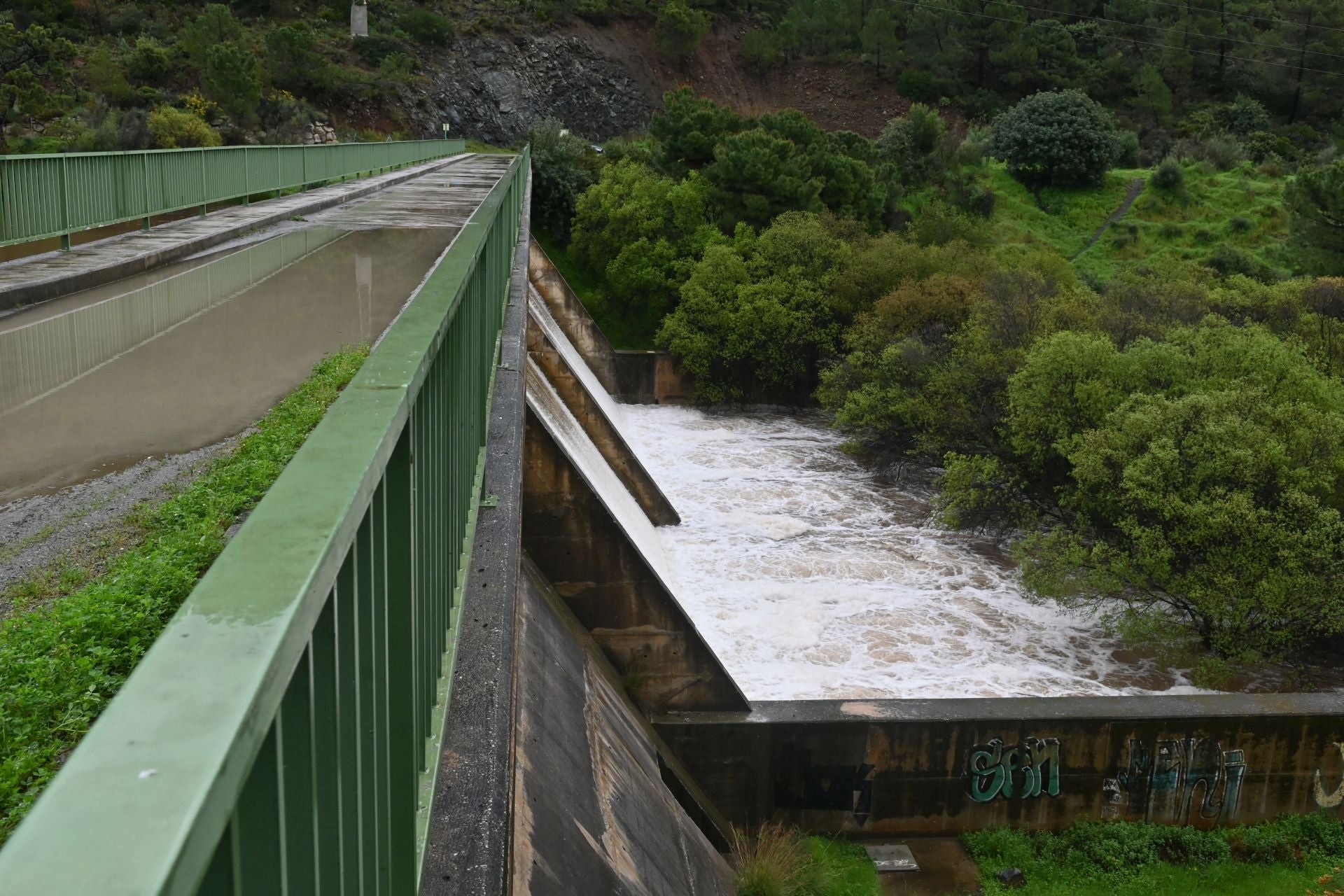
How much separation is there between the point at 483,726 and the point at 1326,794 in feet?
47.2

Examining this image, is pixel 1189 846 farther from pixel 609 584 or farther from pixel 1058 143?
pixel 1058 143

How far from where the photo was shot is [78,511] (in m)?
5.09

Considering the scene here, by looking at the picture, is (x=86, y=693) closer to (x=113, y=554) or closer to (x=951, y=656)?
(x=113, y=554)

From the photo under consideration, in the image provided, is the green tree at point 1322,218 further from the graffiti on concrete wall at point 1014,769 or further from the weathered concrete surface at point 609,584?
the weathered concrete surface at point 609,584

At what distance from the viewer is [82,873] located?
81 cm

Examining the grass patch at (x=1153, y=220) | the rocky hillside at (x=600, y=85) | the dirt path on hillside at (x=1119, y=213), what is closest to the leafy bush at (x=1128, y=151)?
the grass patch at (x=1153, y=220)

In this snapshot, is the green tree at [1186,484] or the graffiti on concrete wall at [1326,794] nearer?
the graffiti on concrete wall at [1326,794]

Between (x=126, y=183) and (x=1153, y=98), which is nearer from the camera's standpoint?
(x=126, y=183)

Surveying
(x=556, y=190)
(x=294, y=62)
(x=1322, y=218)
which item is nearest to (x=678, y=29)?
(x=294, y=62)

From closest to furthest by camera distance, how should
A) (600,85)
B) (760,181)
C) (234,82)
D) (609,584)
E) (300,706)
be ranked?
(300,706) < (609,584) < (760,181) < (234,82) < (600,85)

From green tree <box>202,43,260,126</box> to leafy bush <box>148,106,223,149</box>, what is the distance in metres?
7.04

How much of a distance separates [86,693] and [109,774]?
2730mm

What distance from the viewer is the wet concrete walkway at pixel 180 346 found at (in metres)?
6.10

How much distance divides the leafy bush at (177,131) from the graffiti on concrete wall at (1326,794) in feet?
101
